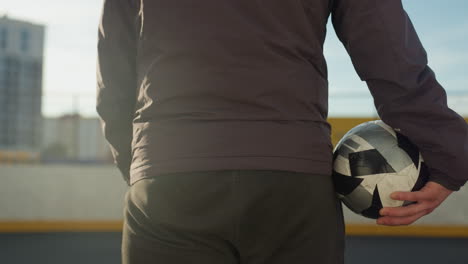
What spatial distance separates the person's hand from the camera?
1.80 meters

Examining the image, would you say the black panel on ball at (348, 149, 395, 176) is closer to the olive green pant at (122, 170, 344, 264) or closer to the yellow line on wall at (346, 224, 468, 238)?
the olive green pant at (122, 170, 344, 264)

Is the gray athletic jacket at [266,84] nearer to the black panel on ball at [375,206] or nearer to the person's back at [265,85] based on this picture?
the person's back at [265,85]

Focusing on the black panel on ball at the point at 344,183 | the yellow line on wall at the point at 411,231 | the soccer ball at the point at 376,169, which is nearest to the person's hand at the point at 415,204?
the soccer ball at the point at 376,169

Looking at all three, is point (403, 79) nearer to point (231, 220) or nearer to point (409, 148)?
point (409, 148)

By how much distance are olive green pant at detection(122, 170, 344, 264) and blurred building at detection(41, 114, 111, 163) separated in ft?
27.2

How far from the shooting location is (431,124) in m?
1.68

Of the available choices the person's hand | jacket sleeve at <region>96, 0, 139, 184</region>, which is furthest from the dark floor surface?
jacket sleeve at <region>96, 0, 139, 184</region>

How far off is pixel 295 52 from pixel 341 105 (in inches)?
320

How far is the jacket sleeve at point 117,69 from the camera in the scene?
1813mm

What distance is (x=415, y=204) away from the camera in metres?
1.84

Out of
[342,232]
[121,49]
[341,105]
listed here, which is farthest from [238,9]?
[341,105]

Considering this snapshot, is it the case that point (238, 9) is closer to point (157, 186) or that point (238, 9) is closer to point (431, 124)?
point (157, 186)

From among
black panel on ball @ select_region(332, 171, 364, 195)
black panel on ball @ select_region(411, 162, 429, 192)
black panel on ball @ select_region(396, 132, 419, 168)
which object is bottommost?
black panel on ball @ select_region(332, 171, 364, 195)

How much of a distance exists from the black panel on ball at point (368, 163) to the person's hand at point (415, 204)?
139 mm
